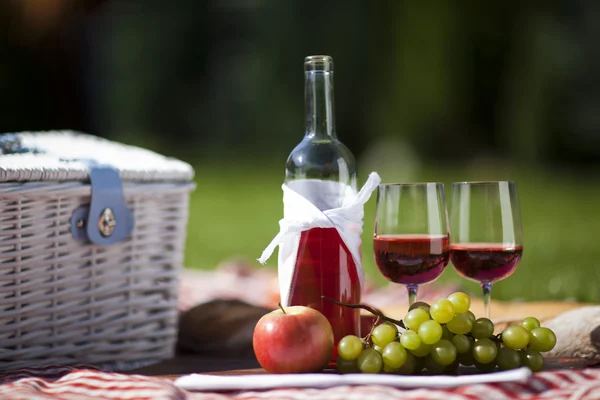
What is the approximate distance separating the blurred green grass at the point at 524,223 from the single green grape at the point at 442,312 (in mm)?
1418

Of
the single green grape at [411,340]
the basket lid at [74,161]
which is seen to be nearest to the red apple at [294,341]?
the single green grape at [411,340]

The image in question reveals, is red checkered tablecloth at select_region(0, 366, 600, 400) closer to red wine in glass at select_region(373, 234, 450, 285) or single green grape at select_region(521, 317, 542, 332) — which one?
single green grape at select_region(521, 317, 542, 332)

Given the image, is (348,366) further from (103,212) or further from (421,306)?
(103,212)

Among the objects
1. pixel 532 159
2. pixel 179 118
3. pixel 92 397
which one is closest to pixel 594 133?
pixel 532 159

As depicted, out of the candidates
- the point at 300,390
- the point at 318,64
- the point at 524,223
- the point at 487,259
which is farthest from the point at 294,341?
the point at 524,223

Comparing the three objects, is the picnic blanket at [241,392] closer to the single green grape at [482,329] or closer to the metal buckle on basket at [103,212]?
the single green grape at [482,329]

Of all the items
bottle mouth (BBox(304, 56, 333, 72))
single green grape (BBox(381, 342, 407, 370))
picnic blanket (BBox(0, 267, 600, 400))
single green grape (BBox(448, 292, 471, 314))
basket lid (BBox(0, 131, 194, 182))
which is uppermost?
bottle mouth (BBox(304, 56, 333, 72))

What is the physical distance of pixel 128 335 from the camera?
189cm

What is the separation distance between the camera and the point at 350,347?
139 centimetres

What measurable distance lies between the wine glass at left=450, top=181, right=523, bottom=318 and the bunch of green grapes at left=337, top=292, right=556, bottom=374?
0.39ft

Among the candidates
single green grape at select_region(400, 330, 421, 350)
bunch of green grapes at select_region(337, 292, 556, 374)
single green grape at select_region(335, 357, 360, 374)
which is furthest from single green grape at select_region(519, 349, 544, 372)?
single green grape at select_region(335, 357, 360, 374)

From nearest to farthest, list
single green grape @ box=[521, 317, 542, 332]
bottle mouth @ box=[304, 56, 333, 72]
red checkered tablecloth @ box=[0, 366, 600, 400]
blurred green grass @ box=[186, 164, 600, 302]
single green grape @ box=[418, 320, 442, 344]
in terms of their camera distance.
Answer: red checkered tablecloth @ box=[0, 366, 600, 400], single green grape @ box=[418, 320, 442, 344], single green grape @ box=[521, 317, 542, 332], bottle mouth @ box=[304, 56, 333, 72], blurred green grass @ box=[186, 164, 600, 302]

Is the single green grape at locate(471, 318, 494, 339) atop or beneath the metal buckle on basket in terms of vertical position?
beneath

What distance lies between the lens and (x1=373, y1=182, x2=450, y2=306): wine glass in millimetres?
1474
